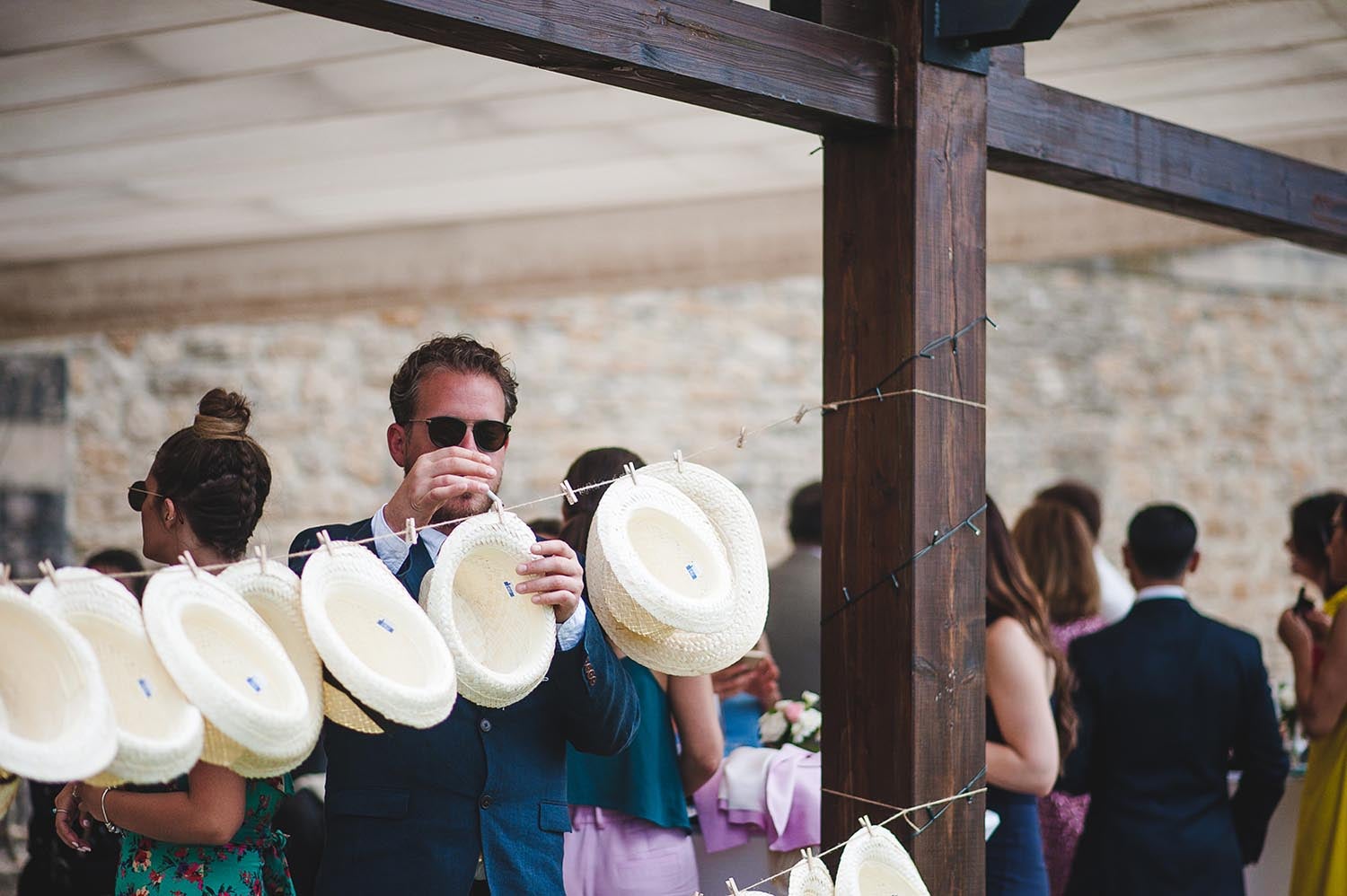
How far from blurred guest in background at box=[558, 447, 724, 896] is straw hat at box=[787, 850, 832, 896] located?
0.61m

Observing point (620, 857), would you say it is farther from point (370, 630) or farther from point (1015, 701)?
point (370, 630)

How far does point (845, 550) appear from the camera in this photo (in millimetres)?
2512

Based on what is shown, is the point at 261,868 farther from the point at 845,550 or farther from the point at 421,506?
the point at 845,550

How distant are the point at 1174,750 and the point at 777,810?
1.14 metres

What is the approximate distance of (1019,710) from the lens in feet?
10.4

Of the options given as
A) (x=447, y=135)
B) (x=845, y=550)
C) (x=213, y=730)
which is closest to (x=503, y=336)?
(x=447, y=135)

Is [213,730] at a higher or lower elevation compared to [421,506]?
lower

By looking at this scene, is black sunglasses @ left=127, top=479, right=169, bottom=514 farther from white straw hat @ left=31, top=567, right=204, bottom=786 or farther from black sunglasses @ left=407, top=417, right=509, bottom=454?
white straw hat @ left=31, top=567, right=204, bottom=786

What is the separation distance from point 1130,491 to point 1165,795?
6.73 meters

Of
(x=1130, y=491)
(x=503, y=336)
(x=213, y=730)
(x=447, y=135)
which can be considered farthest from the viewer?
(x=1130, y=491)

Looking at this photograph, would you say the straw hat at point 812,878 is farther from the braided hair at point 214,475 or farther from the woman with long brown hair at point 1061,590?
the woman with long brown hair at point 1061,590

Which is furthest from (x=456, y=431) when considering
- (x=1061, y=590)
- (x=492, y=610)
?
(x=1061, y=590)

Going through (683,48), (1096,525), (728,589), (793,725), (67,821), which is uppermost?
(683,48)

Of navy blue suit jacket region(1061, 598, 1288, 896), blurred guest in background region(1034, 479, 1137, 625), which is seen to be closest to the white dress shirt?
navy blue suit jacket region(1061, 598, 1288, 896)
